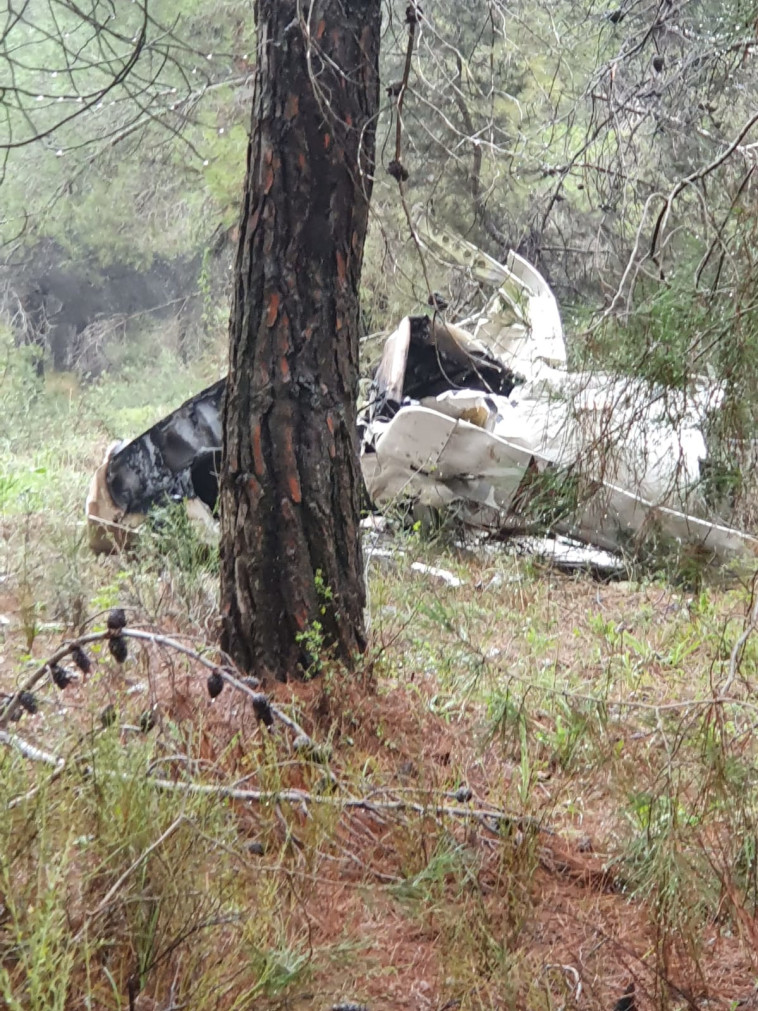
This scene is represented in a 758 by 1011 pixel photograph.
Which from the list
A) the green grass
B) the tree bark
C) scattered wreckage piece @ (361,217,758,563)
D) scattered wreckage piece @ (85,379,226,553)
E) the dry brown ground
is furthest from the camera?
scattered wreckage piece @ (85,379,226,553)

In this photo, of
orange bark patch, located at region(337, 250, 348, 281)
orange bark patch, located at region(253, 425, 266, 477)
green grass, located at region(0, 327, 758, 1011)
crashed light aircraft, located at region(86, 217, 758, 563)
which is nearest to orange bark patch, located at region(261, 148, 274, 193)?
orange bark patch, located at region(337, 250, 348, 281)

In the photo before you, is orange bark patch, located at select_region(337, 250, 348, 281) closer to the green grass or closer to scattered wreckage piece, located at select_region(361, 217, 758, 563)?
the green grass

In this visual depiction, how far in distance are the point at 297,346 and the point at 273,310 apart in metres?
0.16

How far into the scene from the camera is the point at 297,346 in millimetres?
3488

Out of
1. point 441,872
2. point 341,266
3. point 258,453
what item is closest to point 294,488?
point 258,453

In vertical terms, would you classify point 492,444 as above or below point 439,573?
above

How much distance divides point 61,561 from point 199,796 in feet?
11.6

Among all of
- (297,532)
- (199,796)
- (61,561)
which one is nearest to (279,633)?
(297,532)

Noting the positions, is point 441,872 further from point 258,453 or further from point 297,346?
point 297,346

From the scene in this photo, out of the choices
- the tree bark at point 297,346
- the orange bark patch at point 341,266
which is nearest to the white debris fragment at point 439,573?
the tree bark at point 297,346

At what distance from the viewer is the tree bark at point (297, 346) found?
3.41m

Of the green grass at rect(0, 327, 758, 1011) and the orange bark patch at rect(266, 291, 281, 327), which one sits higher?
the orange bark patch at rect(266, 291, 281, 327)

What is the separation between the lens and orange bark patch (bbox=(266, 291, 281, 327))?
345 cm

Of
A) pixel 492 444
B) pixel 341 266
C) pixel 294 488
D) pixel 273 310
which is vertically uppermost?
pixel 341 266
